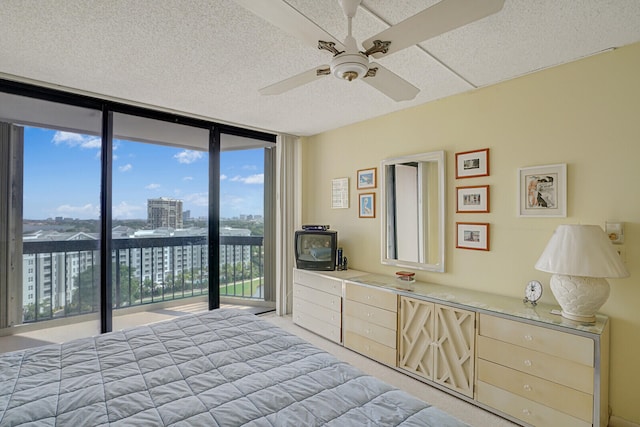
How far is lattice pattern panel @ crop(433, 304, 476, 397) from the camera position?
7.70 feet

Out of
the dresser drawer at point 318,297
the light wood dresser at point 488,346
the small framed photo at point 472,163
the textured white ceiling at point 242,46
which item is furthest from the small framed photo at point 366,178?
the dresser drawer at point 318,297

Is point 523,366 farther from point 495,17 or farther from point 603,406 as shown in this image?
point 495,17

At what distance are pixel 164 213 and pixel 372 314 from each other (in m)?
2.61

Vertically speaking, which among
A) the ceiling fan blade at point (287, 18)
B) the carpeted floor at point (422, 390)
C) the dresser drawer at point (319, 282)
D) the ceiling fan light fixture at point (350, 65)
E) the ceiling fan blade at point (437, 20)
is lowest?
the carpeted floor at point (422, 390)

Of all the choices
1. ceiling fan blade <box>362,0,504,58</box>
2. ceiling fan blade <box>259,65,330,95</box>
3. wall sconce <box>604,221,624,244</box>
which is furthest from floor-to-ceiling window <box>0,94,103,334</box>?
wall sconce <box>604,221,624,244</box>

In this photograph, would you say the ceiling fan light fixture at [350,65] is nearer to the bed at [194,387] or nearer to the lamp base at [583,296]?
the bed at [194,387]

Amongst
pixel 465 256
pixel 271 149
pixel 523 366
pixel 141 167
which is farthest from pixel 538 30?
pixel 141 167

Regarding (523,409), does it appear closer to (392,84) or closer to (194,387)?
(194,387)

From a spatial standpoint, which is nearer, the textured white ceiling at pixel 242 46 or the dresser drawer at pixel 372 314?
the textured white ceiling at pixel 242 46

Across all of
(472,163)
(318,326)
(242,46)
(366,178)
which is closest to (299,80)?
(242,46)

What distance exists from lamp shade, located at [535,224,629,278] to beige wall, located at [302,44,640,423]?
10.9 inches

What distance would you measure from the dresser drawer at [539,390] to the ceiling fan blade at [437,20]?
2168 mm

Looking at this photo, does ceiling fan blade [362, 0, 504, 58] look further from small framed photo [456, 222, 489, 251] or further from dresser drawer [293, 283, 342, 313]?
dresser drawer [293, 283, 342, 313]

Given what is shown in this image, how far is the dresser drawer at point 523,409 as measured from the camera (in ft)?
6.25
